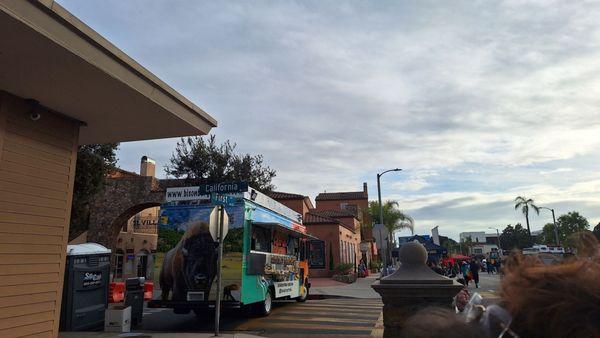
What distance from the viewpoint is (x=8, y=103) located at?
19.4ft

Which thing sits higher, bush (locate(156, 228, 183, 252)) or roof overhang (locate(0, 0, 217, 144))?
roof overhang (locate(0, 0, 217, 144))

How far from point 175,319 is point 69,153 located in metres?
7.14

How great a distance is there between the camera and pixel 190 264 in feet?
34.8

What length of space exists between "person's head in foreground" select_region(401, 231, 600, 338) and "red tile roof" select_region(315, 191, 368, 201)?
6198 cm

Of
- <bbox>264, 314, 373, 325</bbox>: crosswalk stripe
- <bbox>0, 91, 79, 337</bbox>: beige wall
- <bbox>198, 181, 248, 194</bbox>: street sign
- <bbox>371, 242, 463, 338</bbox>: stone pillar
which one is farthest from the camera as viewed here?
<bbox>264, 314, 373, 325</bbox>: crosswalk stripe

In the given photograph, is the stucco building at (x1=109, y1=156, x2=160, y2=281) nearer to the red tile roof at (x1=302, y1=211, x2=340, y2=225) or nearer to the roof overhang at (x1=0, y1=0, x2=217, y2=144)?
the red tile roof at (x1=302, y1=211, x2=340, y2=225)

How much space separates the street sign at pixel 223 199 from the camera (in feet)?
35.3

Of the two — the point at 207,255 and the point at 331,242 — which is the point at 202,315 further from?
the point at 331,242

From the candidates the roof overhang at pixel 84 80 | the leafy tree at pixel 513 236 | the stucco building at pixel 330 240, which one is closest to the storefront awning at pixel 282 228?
the roof overhang at pixel 84 80

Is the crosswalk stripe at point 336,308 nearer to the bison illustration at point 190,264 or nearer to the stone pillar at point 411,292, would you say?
the bison illustration at point 190,264

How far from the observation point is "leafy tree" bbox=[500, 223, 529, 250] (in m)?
101

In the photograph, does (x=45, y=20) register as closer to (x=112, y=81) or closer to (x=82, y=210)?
(x=112, y=81)

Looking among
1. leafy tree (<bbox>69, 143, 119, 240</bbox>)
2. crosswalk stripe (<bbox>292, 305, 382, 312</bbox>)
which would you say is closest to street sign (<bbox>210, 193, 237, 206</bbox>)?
crosswalk stripe (<bbox>292, 305, 382, 312</bbox>)

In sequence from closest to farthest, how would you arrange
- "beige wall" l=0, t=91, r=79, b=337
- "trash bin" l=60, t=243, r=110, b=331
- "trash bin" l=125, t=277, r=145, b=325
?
1. "beige wall" l=0, t=91, r=79, b=337
2. "trash bin" l=60, t=243, r=110, b=331
3. "trash bin" l=125, t=277, r=145, b=325
